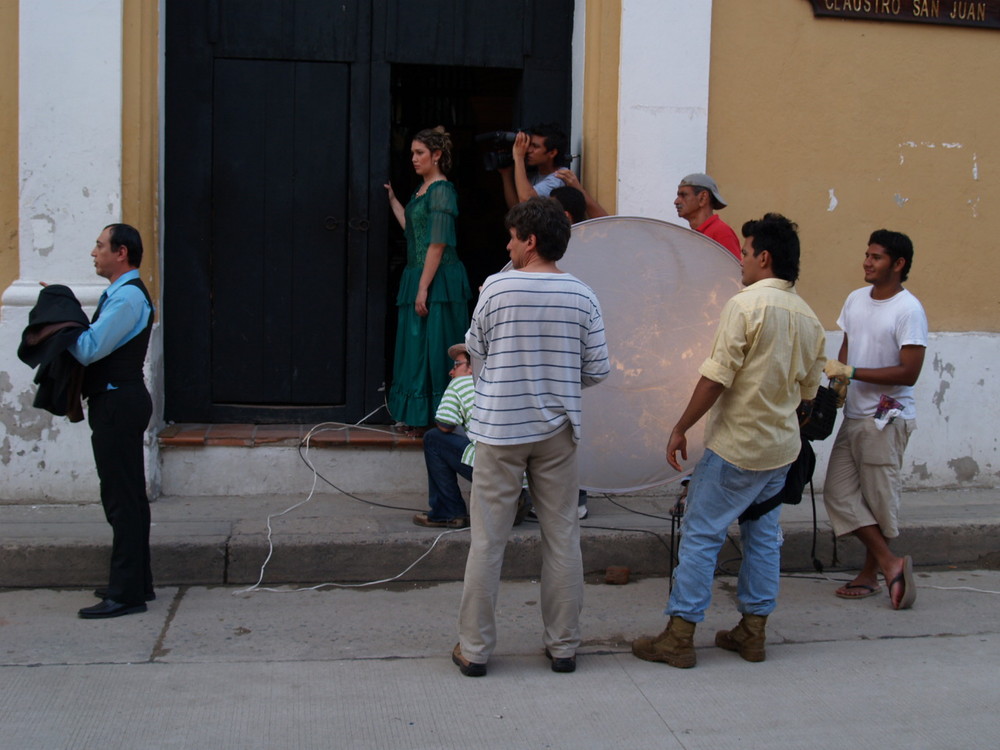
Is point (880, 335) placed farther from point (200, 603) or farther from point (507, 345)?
point (200, 603)

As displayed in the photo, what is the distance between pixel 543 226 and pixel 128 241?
1.77 meters

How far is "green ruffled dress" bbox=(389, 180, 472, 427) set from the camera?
19.8ft

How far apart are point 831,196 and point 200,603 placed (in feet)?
13.3

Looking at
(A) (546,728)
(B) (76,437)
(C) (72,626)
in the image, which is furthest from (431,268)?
(A) (546,728)

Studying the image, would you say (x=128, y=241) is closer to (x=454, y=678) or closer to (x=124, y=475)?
(x=124, y=475)

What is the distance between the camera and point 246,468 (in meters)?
5.96

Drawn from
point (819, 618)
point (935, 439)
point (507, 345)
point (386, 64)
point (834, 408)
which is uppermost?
point (386, 64)

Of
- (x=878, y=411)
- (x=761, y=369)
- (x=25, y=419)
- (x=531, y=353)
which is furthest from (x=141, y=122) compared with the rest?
(x=878, y=411)

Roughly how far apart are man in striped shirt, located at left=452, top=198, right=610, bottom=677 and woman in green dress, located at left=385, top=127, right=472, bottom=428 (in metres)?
2.07

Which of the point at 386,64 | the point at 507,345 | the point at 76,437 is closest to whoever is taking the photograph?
the point at 507,345

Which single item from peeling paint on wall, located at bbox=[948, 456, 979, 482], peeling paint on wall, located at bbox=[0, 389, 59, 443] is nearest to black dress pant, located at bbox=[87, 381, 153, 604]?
peeling paint on wall, located at bbox=[0, 389, 59, 443]

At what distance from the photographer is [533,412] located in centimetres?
381

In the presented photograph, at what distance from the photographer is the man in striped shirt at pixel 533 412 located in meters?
3.79

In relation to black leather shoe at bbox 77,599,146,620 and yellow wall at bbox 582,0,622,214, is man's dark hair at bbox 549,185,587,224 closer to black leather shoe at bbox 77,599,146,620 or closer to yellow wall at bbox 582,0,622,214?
yellow wall at bbox 582,0,622,214
